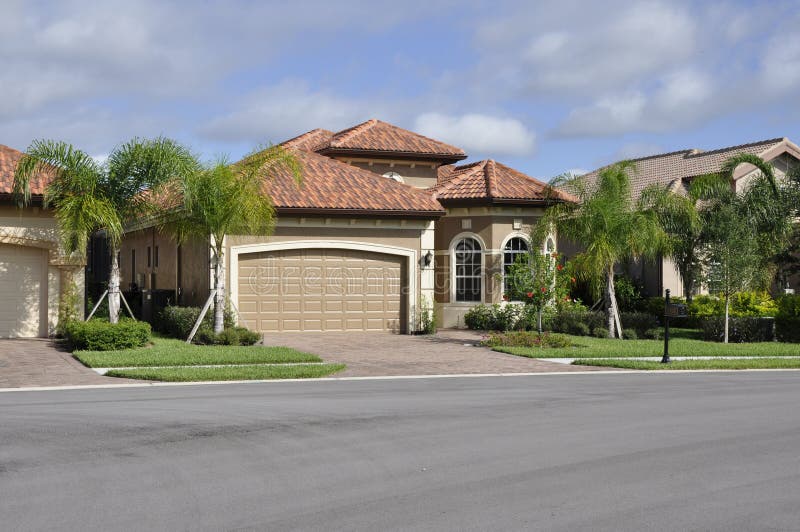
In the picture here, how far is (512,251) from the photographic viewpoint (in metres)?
26.4

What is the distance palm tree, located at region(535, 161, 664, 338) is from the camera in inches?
896

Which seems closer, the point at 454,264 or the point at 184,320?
the point at 184,320

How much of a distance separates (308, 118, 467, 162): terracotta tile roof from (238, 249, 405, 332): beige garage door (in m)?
5.73

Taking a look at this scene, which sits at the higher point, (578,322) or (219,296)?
(219,296)

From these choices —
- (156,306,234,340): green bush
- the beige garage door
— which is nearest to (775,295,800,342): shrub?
the beige garage door

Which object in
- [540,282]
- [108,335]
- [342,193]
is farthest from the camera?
[342,193]

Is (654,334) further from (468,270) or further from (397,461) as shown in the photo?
(397,461)

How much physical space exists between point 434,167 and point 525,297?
969 cm

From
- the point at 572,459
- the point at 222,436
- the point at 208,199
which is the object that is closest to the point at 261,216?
the point at 208,199

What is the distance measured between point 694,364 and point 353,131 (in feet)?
54.7

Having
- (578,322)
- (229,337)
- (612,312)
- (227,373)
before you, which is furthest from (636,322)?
(227,373)

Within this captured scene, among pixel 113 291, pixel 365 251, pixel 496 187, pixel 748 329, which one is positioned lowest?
pixel 748 329

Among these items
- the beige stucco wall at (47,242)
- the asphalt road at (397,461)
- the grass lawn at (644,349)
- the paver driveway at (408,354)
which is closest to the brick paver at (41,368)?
the asphalt road at (397,461)

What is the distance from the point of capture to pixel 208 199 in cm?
1992
